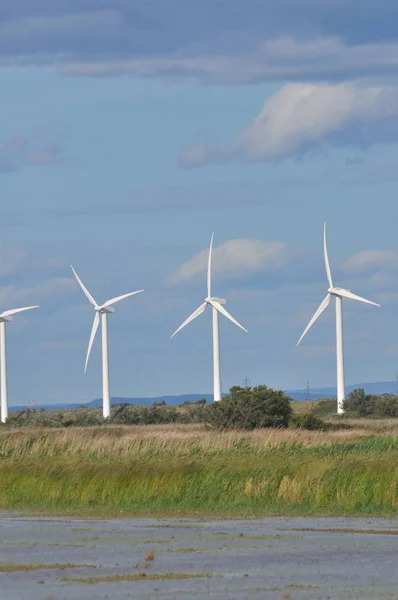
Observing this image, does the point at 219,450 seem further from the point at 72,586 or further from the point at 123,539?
the point at 72,586

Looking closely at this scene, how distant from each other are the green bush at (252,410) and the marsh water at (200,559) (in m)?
39.3

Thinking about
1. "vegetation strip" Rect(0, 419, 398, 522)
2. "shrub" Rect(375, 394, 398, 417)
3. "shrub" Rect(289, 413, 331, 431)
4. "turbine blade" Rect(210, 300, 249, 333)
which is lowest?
"vegetation strip" Rect(0, 419, 398, 522)

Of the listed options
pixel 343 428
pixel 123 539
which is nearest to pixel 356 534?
pixel 123 539

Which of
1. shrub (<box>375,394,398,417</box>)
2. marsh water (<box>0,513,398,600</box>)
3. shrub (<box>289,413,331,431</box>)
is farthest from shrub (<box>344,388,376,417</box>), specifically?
marsh water (<box>0,513,398,600</box>)

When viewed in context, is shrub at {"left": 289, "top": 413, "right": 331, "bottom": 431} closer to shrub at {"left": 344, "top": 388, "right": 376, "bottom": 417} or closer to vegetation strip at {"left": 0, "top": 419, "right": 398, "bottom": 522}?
shrub at {"left": 344, "top": 388, "right": 376, "bottom": 417}

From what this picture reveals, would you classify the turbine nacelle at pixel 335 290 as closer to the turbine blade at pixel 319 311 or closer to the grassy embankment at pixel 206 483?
the turbine blade at pixel 319 311

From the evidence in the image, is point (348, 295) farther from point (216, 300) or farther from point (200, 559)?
point (200, 559)

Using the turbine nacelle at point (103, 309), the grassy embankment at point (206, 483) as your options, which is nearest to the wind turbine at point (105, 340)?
the turbine nacelle at point (103, 309)

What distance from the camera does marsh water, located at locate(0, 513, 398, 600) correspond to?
1859 cm

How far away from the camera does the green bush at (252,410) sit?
69.2 m

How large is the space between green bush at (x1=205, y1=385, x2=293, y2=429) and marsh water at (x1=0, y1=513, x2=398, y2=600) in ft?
129

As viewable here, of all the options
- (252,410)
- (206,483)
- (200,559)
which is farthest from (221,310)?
(200,559)

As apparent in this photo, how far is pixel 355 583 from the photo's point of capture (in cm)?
1931

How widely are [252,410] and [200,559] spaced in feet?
160
